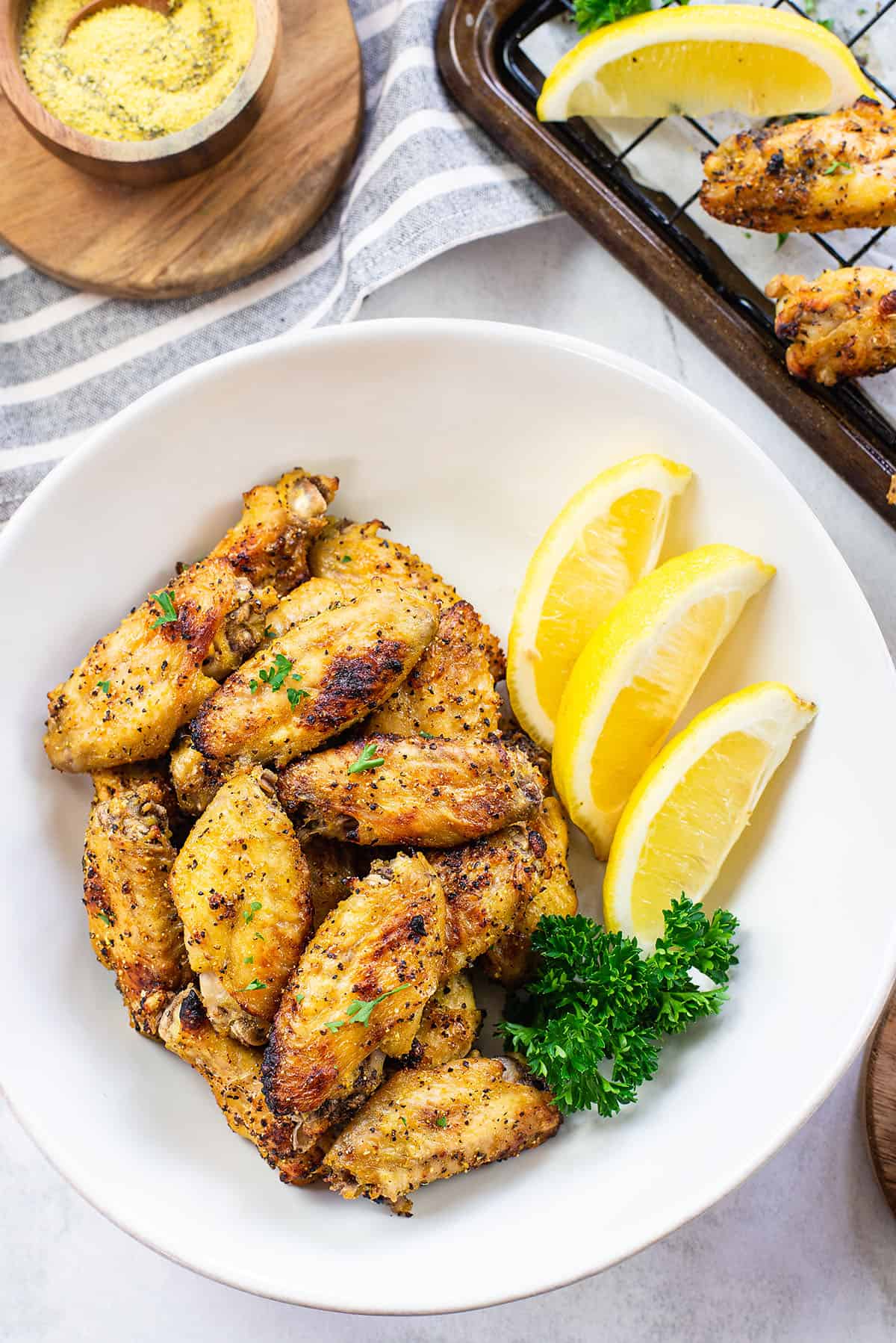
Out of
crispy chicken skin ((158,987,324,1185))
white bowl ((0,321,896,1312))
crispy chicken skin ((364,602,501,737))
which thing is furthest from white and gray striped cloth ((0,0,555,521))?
crispy chicken skin ((158,987,324,1185))

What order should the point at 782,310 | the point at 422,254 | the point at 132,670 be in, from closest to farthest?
the point at 132,670
the point at 782,310
the point at 422,254

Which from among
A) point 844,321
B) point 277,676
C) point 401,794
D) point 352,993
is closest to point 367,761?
point 401,794

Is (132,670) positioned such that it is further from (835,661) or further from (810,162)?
(810,162)

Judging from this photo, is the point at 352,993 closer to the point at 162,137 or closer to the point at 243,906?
the point at 243,906

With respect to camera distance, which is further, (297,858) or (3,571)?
(3,571)

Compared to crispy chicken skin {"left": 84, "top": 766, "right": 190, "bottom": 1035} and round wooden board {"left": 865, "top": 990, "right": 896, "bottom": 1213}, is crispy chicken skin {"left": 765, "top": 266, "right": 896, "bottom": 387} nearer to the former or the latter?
round wooden board {"left": 865, "top": 990, "right": 896, "bottom": 1213}

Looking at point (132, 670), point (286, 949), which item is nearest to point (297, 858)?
point (286, 949)
